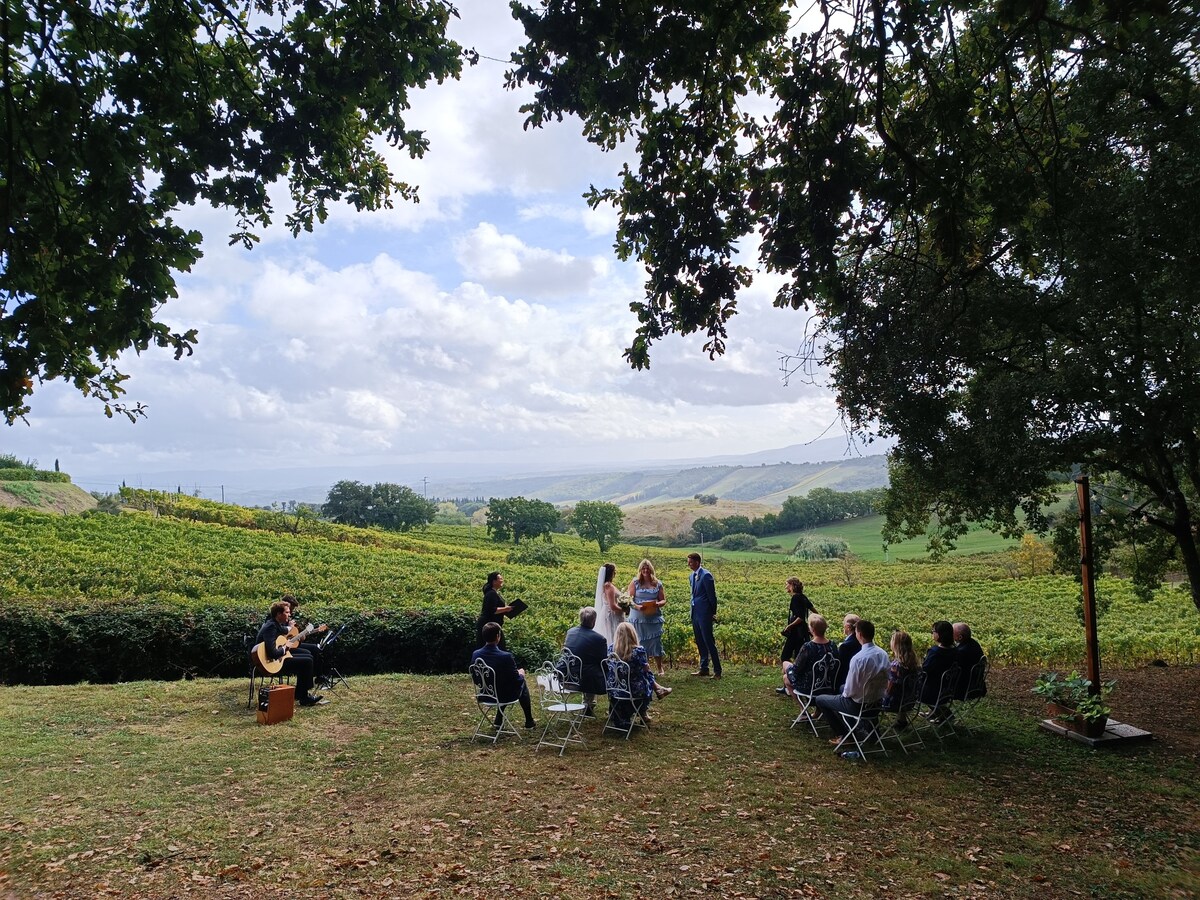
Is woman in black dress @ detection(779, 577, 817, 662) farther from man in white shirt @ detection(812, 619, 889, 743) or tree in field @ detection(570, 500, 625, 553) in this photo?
tree in field @ detection(570, 500, 625, 553)

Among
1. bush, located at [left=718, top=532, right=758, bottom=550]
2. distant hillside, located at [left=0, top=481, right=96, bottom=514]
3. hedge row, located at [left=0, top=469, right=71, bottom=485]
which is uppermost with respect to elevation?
hedge row, located at [left=0, top=469, right=71, bottom=485]

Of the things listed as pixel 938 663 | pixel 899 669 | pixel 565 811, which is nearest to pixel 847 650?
pixel 899 669

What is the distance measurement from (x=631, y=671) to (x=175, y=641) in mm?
8410

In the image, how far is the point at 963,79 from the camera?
589 cm

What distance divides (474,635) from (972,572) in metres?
40.5

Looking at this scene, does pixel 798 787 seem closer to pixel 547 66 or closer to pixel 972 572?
pixel 547 66

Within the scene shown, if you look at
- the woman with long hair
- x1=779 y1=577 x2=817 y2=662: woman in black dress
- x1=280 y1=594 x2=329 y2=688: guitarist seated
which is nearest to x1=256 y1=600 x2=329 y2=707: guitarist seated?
x1=280 y1=594 x2=329 y2=688: guitarist seated

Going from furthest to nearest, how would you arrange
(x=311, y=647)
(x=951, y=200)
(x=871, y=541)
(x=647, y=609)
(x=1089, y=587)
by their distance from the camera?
(x=871, y=541) < (x=647, y=609) < (x=311, y=647) < (x=1089, y=587) < (x=951, y=200)

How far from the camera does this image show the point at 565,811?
585cm

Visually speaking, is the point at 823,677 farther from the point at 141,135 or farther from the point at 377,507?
the point at 377,507

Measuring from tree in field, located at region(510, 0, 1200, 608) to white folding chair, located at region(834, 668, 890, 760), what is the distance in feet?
11.2

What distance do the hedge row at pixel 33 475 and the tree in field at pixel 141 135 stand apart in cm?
4774

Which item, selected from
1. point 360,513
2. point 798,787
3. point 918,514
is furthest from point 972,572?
point 360,513

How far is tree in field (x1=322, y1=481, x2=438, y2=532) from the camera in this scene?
71.1 m
